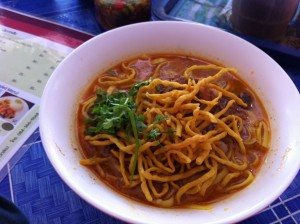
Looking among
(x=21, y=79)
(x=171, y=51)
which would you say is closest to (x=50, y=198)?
(x=21, y=79)

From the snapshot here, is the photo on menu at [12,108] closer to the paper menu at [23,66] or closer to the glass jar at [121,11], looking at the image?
the paper menu at [23,66]

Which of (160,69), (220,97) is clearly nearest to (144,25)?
(160,69)

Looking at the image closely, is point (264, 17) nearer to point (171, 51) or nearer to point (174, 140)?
point (171, 51)

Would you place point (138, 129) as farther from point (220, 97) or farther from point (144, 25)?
point (144, 25)

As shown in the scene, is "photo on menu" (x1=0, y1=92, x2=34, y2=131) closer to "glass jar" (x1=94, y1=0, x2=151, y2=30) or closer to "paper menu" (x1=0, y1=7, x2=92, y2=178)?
"paper menu" (x1=0, y1=7, x2=92, y2=178)

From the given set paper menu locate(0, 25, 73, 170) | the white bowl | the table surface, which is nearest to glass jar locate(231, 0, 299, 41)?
the white bowl

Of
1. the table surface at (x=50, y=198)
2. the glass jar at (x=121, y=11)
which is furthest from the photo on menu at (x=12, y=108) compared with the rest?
the glass jar at (x=121, y=11)
